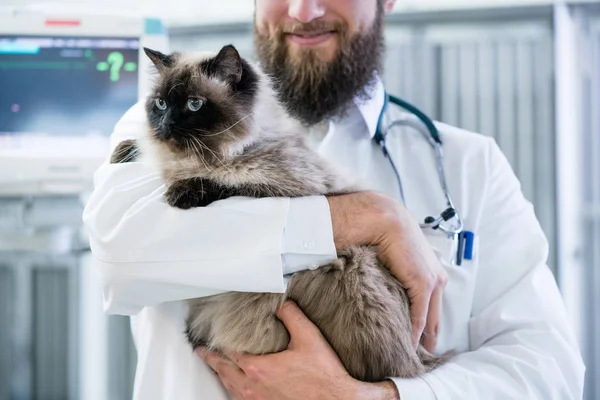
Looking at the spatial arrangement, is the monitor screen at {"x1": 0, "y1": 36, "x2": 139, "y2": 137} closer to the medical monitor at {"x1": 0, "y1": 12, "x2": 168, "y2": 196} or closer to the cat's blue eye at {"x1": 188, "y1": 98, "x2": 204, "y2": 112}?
the medical monitor at {"x1": 0, "y1": 12, "x2": 168, "y2": 196}

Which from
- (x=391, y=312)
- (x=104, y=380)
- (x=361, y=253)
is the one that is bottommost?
(x=104, y=380)

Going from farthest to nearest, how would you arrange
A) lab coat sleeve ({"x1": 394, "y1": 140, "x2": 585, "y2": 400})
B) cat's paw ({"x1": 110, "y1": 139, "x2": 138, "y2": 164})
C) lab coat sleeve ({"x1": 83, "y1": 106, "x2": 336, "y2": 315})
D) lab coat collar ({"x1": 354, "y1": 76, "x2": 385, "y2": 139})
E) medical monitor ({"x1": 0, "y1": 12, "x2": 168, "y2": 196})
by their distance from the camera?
1. medical monitor ({"x1": 0, "y1": 12, "x2": 168, "y2": 196})
2. lab coat collar ({"x1": 354, "y1": 76, "x2": 385, "y2": 139})
3. cat's paw ({"x1": 110, "y1": 139, "x2": 138, "y2": 164})
4. lab coat sleeve ({"x1": 394, "y1": 140, "x2": 585, "y2": 400})
5. lab coat sleeve ({"x1": 83, "y1": 106, "x2": 336, "y2": 315})

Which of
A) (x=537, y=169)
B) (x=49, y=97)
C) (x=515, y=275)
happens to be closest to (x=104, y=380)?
(x=49, y=97)

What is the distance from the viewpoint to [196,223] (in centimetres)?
94

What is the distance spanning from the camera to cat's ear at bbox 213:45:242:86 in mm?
1068

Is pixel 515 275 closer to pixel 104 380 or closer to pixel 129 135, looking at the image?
pixel 129 135

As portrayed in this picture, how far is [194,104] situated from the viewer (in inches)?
42.3

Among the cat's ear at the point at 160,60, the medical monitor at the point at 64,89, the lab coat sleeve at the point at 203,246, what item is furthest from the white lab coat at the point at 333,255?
the medical monitor at the point at 64,89

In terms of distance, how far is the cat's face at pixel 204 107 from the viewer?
1.06 metres

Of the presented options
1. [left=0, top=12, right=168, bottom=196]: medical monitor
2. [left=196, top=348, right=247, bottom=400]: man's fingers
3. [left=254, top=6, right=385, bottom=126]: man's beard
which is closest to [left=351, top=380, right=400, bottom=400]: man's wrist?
[left=196, top=348, right=247, bottom=400]: man's fingers

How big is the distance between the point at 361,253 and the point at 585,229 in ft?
6.49

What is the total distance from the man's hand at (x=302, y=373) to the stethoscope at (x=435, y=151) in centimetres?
37

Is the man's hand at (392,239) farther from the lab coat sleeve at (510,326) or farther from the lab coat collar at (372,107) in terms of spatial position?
the lab coat collar at (372,107)

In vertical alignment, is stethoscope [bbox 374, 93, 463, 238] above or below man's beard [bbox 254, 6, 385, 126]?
below
